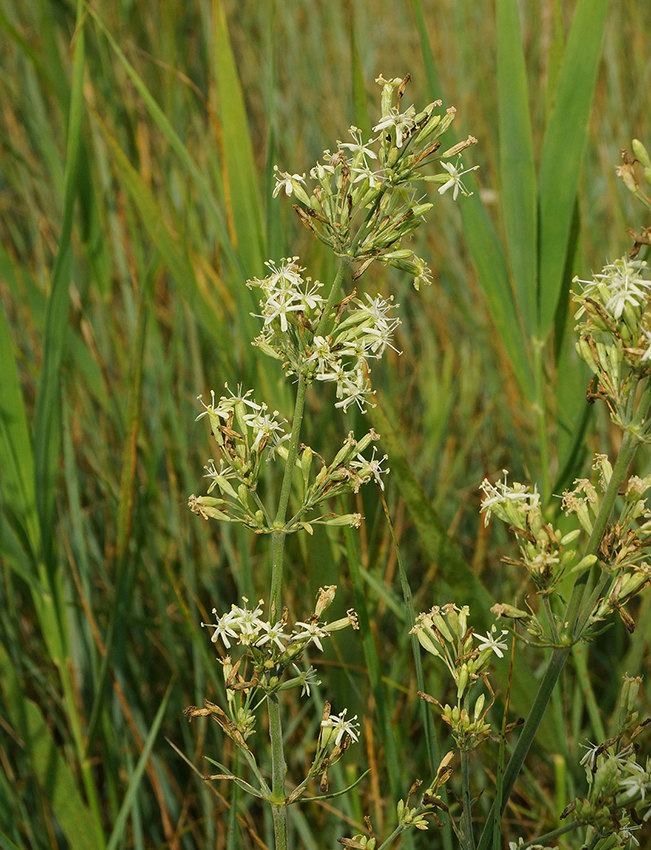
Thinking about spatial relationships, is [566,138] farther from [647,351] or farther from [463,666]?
[463,666]

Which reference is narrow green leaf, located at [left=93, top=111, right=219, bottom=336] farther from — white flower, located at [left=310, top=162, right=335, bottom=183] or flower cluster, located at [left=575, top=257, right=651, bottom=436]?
flower cluster, located at [left=575, top=257, right=651, bottom=436]

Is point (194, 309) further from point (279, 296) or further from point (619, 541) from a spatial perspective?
point (619, 541)

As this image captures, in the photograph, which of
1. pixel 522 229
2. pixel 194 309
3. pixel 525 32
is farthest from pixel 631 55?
pixel 194 309

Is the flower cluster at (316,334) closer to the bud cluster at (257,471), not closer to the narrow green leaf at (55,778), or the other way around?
the bud cluster at (257,471)

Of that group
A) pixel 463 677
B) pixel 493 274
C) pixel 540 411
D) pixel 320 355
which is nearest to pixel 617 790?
pixel 463 677

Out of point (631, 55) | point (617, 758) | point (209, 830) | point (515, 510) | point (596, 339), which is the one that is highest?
point (631, 55)
